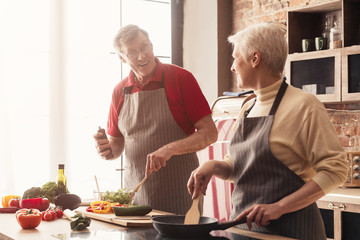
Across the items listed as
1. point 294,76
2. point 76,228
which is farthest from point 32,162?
point 76,228

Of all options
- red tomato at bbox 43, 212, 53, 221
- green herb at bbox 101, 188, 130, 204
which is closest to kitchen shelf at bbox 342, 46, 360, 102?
green herb at bbox 101, 188, 130, 204

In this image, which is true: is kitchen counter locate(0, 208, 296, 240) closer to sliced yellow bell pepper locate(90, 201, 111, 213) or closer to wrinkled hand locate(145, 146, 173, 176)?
sliced yellow bell pepper locate(90, 201, 111, 213)

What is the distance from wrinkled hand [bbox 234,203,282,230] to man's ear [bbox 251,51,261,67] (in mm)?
554

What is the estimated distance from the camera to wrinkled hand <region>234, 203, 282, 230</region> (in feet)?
5.68

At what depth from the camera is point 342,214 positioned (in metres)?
3.36

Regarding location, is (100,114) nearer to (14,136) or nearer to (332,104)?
(14,136)

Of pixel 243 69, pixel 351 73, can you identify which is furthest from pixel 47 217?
pixel 351 73

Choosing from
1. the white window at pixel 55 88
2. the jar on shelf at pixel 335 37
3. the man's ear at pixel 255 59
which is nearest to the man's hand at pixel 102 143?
the man's ear at pixel 255 59

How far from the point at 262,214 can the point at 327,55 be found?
8.20ft

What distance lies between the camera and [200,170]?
1.96 metres

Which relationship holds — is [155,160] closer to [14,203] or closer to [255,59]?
[255,59]

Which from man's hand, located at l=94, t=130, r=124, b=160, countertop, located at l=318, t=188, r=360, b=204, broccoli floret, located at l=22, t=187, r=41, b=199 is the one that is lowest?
countertop, located at l=318, t=188, r=360, b=204

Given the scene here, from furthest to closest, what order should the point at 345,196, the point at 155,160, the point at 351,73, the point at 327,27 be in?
the point at 327,27 → the point at 351,73 → the point at 345,196 → the point at 155,160

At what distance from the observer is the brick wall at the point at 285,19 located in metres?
4.02
